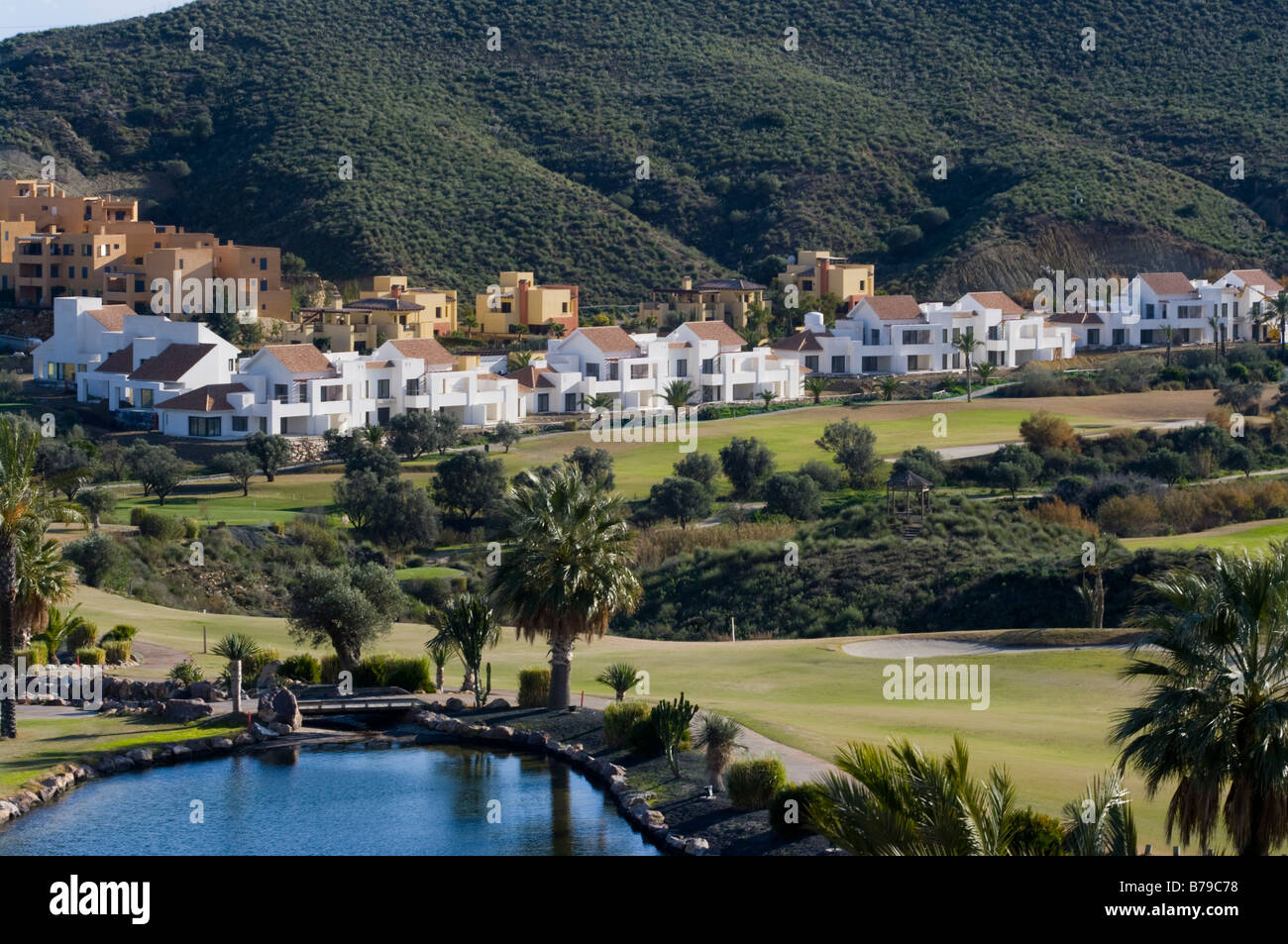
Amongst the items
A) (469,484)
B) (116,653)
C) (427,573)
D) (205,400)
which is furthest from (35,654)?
(205,400)

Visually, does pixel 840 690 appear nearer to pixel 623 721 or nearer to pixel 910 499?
pixel 623 721

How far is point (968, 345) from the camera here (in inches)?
3794

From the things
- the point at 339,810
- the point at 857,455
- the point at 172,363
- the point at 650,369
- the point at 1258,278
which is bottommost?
the point at 339,810

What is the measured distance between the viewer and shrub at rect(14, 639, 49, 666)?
120 feet

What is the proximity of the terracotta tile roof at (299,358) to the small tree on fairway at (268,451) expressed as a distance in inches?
248

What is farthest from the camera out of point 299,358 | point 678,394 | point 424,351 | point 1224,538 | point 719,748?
point 678,394

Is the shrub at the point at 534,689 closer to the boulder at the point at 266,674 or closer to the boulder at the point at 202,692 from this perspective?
the boulder at the point at 266,674

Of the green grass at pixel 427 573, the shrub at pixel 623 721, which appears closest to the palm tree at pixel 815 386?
the green grass at pixel 427 573

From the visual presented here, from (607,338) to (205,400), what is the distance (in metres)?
20.9

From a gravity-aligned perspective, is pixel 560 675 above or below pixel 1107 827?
below

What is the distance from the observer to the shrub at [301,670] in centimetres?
3872

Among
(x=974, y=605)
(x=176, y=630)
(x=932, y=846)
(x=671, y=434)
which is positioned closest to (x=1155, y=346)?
(x=671, y=434)

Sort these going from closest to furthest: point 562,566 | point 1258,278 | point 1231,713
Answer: point 1231,713
point 562,566
point 1258,278

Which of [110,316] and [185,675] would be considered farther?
[110,316]
